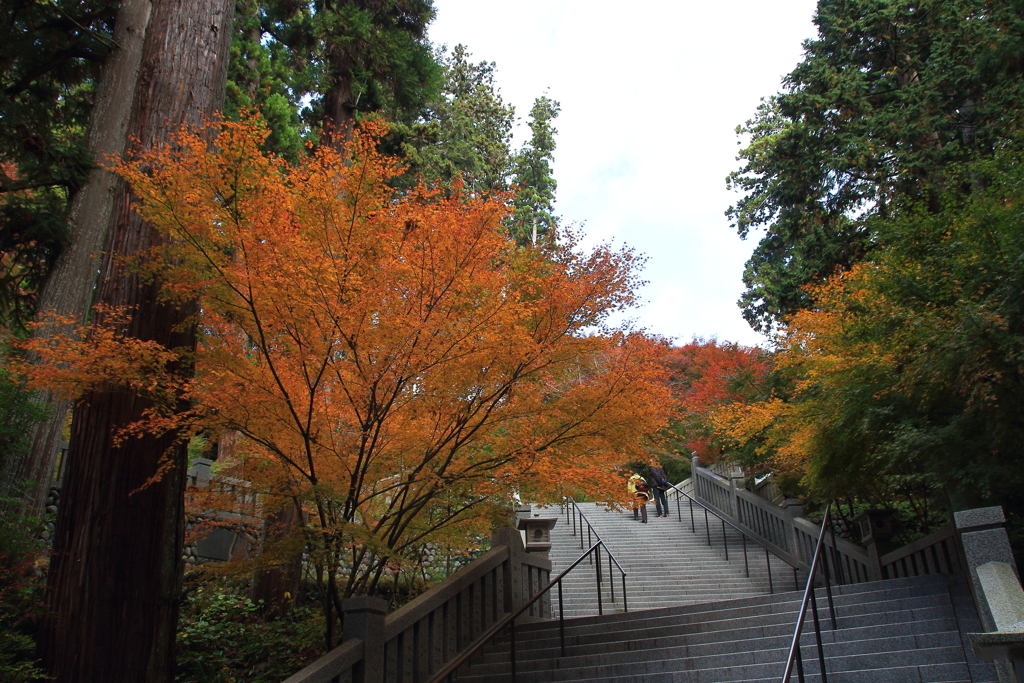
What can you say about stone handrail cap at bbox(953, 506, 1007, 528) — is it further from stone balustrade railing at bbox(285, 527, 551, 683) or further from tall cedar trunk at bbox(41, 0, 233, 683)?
tall cedar trunk at bbox(41, 0, 233, 683)

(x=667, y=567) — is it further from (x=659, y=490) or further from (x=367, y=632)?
(x=367, y=632)

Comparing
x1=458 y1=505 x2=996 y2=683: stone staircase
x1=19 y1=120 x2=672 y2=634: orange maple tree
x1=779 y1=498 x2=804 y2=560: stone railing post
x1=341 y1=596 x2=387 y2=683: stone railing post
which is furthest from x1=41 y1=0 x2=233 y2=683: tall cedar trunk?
x1=779 y1=498 x2=804 y2=560: stone railing post

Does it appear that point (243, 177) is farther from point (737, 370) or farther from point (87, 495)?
point (737, 370)

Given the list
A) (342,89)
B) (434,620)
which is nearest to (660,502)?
(434,620)

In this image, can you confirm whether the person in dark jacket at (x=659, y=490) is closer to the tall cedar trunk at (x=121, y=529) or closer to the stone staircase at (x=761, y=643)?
the stone staircase at (x=761, y=643)

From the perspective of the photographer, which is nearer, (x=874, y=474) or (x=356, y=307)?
(x=356, y=307)

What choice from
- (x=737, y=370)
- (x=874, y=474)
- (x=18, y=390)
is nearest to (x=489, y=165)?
(x=737, y=370)

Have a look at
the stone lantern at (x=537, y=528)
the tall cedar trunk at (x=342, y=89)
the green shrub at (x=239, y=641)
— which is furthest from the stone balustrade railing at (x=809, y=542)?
Result: the tall cedar trunk at (x=342, y=89)

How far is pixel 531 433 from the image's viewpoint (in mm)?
7469

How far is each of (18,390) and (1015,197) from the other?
11.6m

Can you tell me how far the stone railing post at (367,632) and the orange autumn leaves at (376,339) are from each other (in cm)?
62

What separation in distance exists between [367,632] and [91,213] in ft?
25.4

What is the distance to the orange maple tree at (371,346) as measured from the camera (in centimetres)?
620

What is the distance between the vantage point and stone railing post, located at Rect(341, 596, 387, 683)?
20.6 ft
